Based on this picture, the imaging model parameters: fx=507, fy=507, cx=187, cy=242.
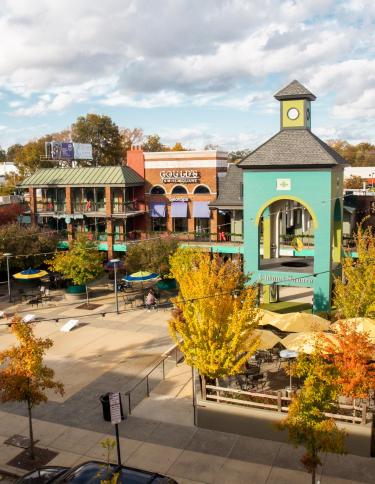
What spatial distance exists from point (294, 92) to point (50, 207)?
99.0 feet

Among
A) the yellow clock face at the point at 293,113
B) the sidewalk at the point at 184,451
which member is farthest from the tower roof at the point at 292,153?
the sidewalk at the point at 184,451

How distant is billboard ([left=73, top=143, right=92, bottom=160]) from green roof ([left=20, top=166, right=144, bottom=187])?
6.82 m

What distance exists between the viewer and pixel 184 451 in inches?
683

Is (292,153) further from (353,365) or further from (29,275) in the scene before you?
(29,275)

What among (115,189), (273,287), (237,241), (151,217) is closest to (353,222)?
(237,241)

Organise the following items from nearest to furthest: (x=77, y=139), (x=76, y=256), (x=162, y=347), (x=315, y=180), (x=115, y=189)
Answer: (x=162, y=347), (x=315, y=180), (x=76, y=256), (x=115, y=189), (x=77, y=139)

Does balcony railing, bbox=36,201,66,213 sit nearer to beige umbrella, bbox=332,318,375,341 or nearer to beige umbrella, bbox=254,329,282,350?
beige umbrella, bbox=254,329,282,350

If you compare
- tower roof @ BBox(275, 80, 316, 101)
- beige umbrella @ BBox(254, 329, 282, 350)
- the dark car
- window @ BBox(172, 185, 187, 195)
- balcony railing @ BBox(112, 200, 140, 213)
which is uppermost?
tower roof @ BBox(275, 80, 316, 101)

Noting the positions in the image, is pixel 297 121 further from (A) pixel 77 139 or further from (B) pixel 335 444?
(A) pixel 77 139

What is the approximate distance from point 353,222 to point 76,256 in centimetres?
2397

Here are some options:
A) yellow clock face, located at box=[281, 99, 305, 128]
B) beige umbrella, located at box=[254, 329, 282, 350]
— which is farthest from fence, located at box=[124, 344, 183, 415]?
yellow clock face, located at box=[281, 99, 305, 128]

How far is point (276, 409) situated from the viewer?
1836 centimetres

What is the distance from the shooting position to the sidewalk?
15.9 metres

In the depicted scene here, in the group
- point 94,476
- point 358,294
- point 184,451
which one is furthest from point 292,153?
point 94,476
